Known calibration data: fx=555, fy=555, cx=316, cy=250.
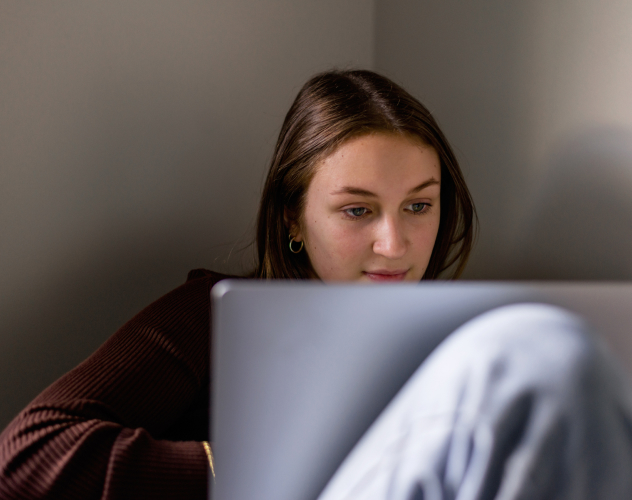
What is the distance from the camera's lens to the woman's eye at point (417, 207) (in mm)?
977

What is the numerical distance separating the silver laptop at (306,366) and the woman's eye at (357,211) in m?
0.51

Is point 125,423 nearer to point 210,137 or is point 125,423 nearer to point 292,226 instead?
point 292,226

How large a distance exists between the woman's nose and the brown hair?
0.52 feet

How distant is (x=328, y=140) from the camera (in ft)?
3.10

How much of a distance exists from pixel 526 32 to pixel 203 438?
37.9 inches

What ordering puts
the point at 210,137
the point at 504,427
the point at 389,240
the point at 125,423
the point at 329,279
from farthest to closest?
1. the point at 210,137
2. the point at 329,279
3. the point at 389,240
4. the point at 125,423
5. the point at 504,427

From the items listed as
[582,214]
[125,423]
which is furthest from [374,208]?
[125,423]

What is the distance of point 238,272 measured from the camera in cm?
135

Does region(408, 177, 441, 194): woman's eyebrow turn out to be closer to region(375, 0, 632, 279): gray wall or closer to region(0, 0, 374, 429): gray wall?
region(375, 0, 632, 279): gray wall

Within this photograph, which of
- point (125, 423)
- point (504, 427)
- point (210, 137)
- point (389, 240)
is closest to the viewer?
point (504, 427)

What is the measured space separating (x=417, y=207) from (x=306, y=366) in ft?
2.03

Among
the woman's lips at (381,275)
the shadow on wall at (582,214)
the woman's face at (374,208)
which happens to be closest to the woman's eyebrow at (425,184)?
the woman's face at (374,208)

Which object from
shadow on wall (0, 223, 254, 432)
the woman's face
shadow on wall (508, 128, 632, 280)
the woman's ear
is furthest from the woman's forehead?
shadow on wall (0, 223, 254, 432)

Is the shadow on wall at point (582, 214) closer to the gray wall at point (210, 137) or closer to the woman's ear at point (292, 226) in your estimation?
the gray wall at point (210, 137)
